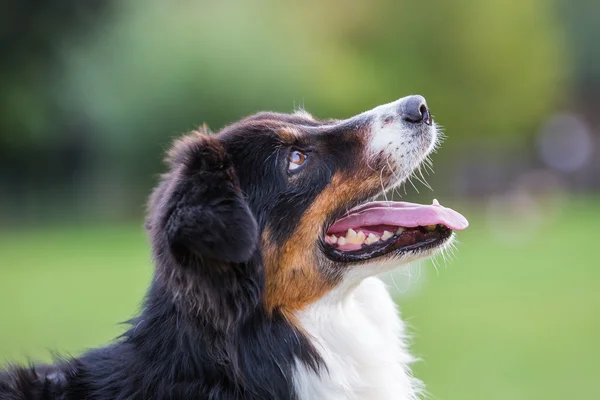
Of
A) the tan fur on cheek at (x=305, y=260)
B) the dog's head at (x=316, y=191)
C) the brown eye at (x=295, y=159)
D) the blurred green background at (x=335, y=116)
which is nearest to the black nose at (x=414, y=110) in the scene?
the dog's head at (x=316, y=191)

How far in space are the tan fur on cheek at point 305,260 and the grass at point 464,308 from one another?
1.42 meters

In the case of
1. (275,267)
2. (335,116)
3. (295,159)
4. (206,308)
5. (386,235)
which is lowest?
(335,116)

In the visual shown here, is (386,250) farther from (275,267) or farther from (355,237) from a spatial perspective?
(275,267)

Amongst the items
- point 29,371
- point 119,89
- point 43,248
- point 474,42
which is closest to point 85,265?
point 43,248

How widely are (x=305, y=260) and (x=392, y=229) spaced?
52 centimetres

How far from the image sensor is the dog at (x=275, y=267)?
364 cm

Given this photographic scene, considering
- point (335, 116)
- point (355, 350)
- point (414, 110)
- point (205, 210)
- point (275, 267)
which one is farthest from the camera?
point (335, 116)

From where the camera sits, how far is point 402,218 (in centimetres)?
419

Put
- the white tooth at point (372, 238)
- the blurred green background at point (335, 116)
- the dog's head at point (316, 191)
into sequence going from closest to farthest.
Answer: the dog's head at point (316, 191)
the white tooth at point (372, 238)
the blurred green background at point (335, 116)

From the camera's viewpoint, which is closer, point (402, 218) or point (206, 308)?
point (206, 308)

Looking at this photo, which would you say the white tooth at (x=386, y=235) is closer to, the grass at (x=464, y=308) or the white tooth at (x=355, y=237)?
the white tooth at (x=355, y=237)

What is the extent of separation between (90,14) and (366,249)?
24.0 ft

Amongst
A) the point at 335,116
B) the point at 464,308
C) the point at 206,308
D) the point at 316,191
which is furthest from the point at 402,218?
the point at 335,116

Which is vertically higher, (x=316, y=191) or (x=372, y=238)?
(x=316, y=191)
